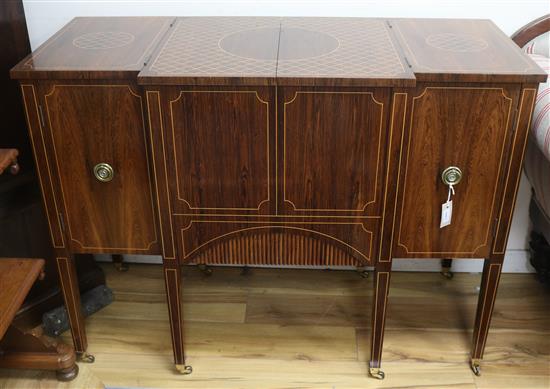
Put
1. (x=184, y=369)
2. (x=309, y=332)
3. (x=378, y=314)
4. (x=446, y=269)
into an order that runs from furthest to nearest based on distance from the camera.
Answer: (x=446, y=269) → (x=309, y=332) → (x=184, y=369) → (x=378, y=314)

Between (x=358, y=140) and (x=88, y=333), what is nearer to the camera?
(x=358, y=140)

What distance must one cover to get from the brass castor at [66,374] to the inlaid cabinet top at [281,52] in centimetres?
76

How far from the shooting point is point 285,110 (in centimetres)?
127

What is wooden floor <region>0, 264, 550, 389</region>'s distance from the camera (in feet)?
5.40

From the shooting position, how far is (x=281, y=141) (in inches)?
51.4

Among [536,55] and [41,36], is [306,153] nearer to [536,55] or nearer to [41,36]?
[536,55]

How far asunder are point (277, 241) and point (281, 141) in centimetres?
25

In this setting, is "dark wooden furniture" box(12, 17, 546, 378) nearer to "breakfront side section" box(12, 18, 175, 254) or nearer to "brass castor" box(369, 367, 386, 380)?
"breakfront side section" box(12, 18, 175, 254)

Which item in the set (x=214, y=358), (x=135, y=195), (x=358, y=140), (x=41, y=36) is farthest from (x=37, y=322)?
(x=358, y=140)

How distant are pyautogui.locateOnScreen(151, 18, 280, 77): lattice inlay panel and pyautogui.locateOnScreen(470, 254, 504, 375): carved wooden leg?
0.69 meters

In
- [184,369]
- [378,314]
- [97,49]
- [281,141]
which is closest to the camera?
[281,141]

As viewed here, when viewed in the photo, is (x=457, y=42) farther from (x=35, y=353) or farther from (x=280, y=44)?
(x=35, y=353)

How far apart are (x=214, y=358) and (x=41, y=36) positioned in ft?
3.25

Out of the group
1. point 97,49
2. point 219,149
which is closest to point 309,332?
point 219,149
